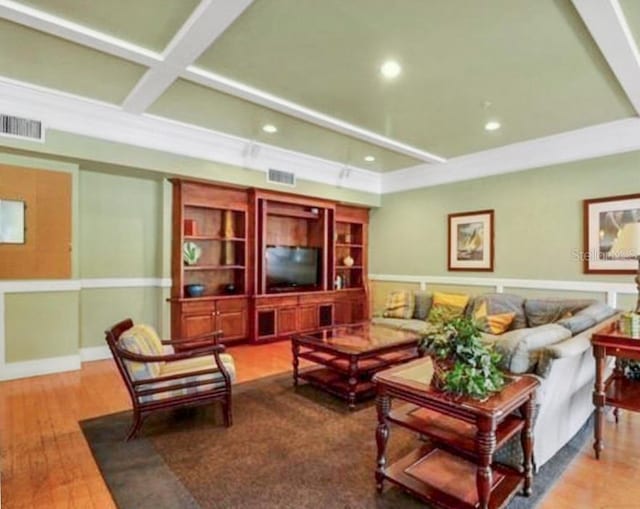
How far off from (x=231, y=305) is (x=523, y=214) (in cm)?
441

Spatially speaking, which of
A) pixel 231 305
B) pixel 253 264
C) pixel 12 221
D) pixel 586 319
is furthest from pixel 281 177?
pixel 586 319

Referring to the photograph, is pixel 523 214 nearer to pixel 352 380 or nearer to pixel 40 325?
pixel 352 380

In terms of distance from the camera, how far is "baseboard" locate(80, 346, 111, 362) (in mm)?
4695

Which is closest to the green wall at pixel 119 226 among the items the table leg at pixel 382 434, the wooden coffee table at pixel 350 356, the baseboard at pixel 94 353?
the baseboard at pixel 94 353

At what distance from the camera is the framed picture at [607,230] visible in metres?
4.42

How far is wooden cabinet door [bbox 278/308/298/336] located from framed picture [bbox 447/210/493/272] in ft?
8.88

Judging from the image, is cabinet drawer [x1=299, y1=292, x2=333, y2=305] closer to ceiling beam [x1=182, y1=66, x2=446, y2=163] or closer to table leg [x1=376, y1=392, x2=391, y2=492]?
ceiling beam [x1=182, y1=66, x2=446, y2=163]

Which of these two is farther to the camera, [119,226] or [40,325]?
[119,226]

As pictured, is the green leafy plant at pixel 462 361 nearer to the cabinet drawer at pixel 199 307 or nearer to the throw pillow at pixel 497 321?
the throw pillow at pixel 497 321

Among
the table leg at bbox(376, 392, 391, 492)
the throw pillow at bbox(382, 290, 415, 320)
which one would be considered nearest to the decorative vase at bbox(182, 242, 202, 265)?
the throw pillow at bbox(382, 290, 415, 320)

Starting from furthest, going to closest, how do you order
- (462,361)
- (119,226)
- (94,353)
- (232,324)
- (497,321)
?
(232,324)
(119,226)
(94,353)
(497,321)
(462,361)

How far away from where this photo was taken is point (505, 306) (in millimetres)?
4637

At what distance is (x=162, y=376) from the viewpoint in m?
2.79

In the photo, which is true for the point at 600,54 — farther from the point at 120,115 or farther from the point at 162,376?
the point at 120,115
